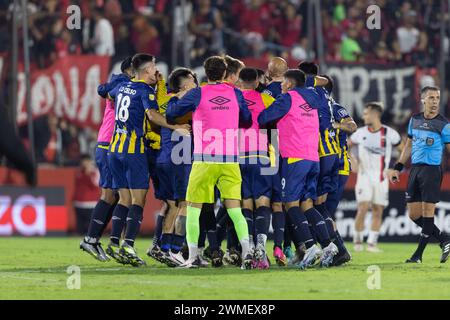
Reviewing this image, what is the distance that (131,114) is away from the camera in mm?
12852

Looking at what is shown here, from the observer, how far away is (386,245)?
63.8 feet

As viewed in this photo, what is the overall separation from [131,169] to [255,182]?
145cm

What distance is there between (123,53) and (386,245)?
5.97 metres

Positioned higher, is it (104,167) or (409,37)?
(409,37)

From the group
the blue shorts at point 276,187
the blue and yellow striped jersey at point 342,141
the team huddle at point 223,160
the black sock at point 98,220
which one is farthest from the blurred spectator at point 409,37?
the black sock at point 98,220

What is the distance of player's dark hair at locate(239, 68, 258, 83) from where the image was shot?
12.9 m

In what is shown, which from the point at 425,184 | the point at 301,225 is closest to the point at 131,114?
the point at 301,225

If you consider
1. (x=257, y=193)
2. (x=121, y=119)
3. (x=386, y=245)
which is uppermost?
(x=121, y=119)

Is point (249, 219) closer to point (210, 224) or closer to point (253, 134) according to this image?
point (210, 224)

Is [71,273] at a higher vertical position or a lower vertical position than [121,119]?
lower

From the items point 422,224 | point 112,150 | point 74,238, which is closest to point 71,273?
point 112,150
